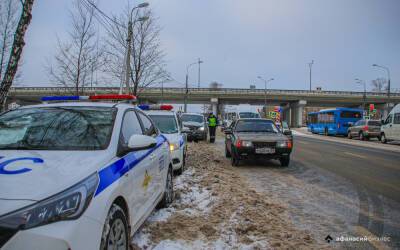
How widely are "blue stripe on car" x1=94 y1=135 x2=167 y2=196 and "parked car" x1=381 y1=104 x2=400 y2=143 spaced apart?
25.0 meters

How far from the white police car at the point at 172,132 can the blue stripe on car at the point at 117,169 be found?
4530mm

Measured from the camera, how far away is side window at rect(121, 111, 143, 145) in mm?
3741

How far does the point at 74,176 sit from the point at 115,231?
2.16ft

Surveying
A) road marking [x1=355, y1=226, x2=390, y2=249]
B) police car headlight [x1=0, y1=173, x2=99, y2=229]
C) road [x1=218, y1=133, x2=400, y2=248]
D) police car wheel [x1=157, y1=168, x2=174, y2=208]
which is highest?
police car headlight [x1=0, y1=173, x2=99, y2=229]

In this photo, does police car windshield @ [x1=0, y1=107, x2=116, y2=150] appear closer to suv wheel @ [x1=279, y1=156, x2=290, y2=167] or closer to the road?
the road

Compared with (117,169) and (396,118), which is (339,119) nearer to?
(396,118)

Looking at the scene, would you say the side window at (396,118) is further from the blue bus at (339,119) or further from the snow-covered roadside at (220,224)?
the snow-covered roadside at (220,224)

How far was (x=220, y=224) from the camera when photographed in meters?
4.80

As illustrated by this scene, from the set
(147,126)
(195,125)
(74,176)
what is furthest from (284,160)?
(195,125)

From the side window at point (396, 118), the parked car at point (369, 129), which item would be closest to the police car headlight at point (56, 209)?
the side window at point (396, 118)

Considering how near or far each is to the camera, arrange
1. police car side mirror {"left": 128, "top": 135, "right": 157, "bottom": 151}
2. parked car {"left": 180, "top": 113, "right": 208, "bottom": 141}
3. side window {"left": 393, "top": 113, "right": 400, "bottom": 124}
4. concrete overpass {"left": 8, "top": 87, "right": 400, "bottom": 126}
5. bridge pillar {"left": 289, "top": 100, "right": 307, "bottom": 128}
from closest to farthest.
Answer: police car side mirror {"left": 128, "top": 135, "right": 157, "bottom": 151} < parked car {"left": 180, "top": 113, "right": 208, "bottom": 141} < side window {"left": 393, "top": 113, "right": 400, "bottom": 124} < concrete overpass {"left": 8, "top": 87, "right": 400, "bottom": 126} < bridge pillar {"left": 289, "top": 100, "right": 307, "bottom": 128}

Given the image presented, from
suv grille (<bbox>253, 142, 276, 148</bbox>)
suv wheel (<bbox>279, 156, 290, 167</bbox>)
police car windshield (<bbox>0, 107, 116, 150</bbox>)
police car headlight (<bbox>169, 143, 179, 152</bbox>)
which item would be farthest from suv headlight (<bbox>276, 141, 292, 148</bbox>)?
police car windshield (<bbox>0, 107, 116, 150</bbox>)

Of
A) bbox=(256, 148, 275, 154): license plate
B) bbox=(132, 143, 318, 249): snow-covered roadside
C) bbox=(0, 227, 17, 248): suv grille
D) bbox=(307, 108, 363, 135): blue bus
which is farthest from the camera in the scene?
bbox=(307, 108, 363, 135): blue bus

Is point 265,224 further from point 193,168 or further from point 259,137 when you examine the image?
point 259,137
